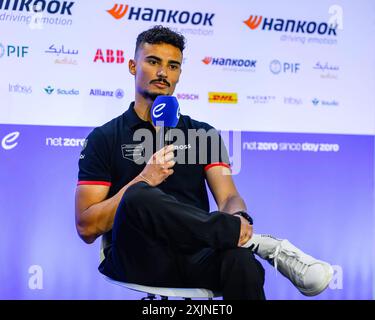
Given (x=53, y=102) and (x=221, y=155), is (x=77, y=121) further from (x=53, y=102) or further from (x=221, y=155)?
(x=221, y=155)

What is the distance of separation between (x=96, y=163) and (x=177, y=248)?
0.60m

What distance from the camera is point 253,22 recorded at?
11.4ft

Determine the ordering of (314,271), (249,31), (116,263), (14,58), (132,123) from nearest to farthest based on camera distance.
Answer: (314,271) → (116,263) → (132,123) → (14,58) → (249,31)

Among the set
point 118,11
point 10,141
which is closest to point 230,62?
point 118,11

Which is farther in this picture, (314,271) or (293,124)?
(293,124)

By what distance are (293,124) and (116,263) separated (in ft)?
5.48

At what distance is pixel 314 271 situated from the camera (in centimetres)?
206

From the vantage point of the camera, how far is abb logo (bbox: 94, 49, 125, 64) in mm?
3227

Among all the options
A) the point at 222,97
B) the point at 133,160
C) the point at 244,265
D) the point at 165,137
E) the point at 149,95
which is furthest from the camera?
the point at 222,97

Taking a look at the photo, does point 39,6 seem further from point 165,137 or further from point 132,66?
point 165,137

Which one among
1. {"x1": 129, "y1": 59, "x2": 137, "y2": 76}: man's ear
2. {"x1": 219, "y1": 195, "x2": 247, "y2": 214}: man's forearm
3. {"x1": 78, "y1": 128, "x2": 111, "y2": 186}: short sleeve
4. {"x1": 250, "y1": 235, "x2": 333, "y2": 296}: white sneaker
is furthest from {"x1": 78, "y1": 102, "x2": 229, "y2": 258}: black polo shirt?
{"x1": 250, "y1": 235, "x2": 333, "y2": 296}: white sneaker

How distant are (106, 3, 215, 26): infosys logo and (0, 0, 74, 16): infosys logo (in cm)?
23

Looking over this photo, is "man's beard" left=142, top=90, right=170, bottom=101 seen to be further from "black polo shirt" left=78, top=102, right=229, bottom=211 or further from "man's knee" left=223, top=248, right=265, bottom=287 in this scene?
"man's knee" left=223, top=248, right=265, bottom=287

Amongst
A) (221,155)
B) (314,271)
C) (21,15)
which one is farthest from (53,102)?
(314,271)
